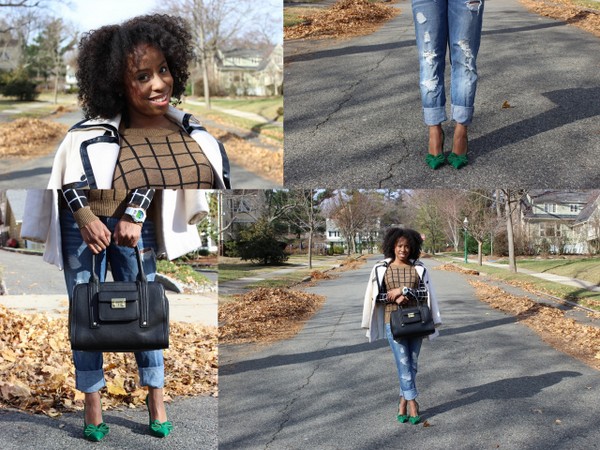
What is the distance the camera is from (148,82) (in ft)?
10.5

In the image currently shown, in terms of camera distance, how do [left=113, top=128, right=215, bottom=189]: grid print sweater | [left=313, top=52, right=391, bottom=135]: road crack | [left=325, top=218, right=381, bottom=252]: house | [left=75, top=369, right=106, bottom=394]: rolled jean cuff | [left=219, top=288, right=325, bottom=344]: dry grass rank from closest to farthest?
[left=113, top=128, right=215, bottom=189]: grid print sweater, [left=75, top=369, right=106, bottom=394]: rolled jean cuff, [left=325, top=218, right=381, bottom=252]: house, [left=219, top=288, right=325, bottom=344]: dry grass, [left=313, top=52, right=391, bottom=135]: road crack

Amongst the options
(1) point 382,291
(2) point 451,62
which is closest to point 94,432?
(1) point 382,291

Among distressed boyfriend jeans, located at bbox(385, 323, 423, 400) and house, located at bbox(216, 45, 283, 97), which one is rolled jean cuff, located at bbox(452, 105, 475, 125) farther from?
house, located at bbox(216, 45, 283, 97)

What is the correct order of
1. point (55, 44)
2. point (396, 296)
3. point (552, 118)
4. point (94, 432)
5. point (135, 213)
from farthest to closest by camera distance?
point (55, 44)
point (552, 118)
point (396, 296)
point (94, 432)
point (135, 213)

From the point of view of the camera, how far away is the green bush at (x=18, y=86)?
5974 mm

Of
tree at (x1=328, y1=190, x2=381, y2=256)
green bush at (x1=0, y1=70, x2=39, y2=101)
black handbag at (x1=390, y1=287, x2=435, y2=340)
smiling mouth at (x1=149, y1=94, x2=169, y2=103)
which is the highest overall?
green bush at (x1=0, y1=70, x2=39, y2=101)

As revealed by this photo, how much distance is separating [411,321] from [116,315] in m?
1.48

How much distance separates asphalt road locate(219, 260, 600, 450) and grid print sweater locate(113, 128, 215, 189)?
1.14 meters

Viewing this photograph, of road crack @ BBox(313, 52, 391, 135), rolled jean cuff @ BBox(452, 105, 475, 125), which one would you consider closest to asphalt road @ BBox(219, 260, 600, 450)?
rolled jean cuff @ BBox(452, 105, 475, 125)

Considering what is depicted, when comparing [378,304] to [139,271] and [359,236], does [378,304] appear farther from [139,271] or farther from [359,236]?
[139,271]

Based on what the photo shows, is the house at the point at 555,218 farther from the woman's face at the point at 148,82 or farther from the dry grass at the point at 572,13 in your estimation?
the woman's face at the point at 148,82

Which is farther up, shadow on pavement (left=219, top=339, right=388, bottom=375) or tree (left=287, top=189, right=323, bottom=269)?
tree (left=287, top=189, right=323, bottom=269)

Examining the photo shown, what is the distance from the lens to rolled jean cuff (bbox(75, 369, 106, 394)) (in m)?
3.65

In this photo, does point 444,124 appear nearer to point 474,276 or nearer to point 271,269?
point 474,276
